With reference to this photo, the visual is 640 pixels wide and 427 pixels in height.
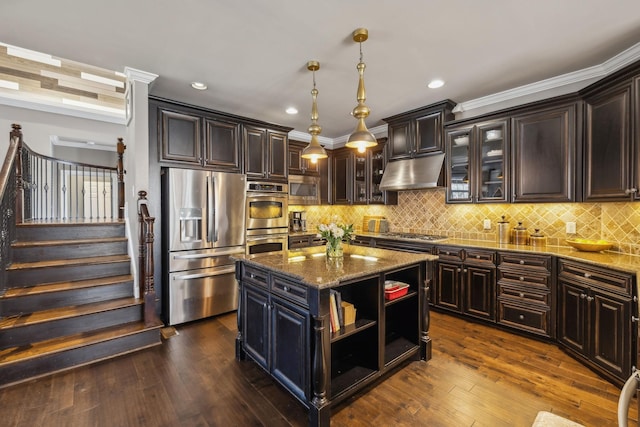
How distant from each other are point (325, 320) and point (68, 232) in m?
3.56

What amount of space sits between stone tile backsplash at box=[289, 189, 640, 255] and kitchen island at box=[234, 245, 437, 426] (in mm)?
1780

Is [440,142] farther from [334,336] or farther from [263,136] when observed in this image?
[334,336]

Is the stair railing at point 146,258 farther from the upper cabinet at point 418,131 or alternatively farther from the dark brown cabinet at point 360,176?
the upper cabinet at point 418,131

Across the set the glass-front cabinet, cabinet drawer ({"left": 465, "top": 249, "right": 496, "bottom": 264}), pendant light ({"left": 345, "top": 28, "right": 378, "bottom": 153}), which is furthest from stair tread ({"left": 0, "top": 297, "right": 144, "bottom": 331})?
the glass-front cabinet

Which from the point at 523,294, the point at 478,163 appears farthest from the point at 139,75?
the point at 523,294

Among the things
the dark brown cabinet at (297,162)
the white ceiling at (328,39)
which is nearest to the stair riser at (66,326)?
the white ceiling at (328,39)

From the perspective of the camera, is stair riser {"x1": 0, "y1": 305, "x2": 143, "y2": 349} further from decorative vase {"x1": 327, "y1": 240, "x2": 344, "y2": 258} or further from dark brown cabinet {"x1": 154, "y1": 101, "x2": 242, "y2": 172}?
decorative vase {"x1": 327, "y1": 240, "x2": 344, "y2": 258}

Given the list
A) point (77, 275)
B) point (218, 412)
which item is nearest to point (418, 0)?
point (218, 412)

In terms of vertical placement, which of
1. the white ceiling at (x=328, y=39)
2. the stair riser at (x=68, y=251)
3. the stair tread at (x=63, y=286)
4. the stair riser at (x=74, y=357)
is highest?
the white ceiling at (x=328, y=39)

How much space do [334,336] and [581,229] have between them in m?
3.05

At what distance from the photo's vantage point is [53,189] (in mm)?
5863

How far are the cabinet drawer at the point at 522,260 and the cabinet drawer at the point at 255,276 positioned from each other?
260cm

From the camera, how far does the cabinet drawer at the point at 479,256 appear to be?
3.21 metres

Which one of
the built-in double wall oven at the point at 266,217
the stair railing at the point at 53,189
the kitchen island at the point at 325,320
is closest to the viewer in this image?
the kitchen island at the point at 325,320
